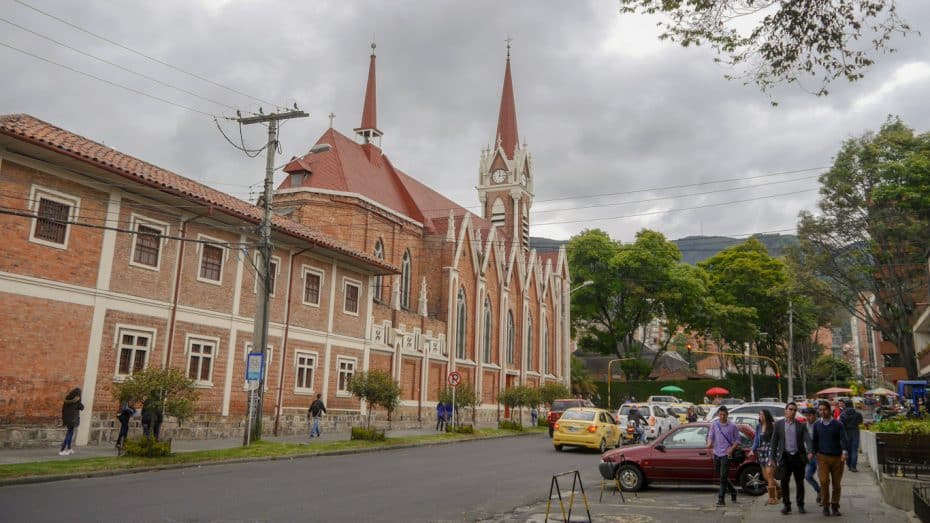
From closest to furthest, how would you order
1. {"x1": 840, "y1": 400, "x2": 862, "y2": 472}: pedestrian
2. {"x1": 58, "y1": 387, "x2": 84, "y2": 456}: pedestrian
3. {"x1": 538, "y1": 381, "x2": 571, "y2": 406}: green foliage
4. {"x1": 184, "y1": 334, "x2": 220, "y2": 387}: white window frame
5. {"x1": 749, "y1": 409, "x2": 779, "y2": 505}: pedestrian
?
{"x1": 749, "y1": 409, "x2": 779, "y2": 505}: pedestrian < {"x1": 840, "y1": 400, "x2": 862, "y2": 472}: pedestrian < {"x1": 58, "y1": 387, "x2": 84, "y2": 456}: pedestrian < {"x1": 184, "y1": 334, "x2": 220, "y2": 387}: white window frame < {"x1": 538, "y1": 381, "x2": 571, "y2": 406}: green foliage

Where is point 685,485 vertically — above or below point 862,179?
below

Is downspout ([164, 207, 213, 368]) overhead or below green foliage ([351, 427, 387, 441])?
overhead

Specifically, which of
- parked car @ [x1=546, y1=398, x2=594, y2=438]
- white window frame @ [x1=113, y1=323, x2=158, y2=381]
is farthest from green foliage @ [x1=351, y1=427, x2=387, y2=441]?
parked car @ [x1=546, y1=398, x2=594, y2=438]

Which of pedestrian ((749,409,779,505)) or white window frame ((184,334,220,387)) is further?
white window frame ((184,334,220,387))

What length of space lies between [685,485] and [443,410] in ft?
63.9

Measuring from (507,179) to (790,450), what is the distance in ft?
182

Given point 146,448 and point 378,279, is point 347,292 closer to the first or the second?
point 378,279

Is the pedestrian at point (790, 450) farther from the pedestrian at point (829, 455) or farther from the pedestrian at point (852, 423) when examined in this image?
the pedestrian at point (852, 423)

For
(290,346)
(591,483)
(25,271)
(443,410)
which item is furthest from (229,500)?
(443,410)

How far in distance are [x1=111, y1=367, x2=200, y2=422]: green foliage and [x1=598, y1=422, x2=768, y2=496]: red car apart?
1005 centimetres

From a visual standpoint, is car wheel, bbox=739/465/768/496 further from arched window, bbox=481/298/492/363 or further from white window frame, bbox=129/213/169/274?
arched window, bbox=481/298/492/363

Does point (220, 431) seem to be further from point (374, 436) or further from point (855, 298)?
point (855, 298)

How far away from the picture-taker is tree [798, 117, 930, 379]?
35.8m

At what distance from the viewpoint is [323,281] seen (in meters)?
29.1
